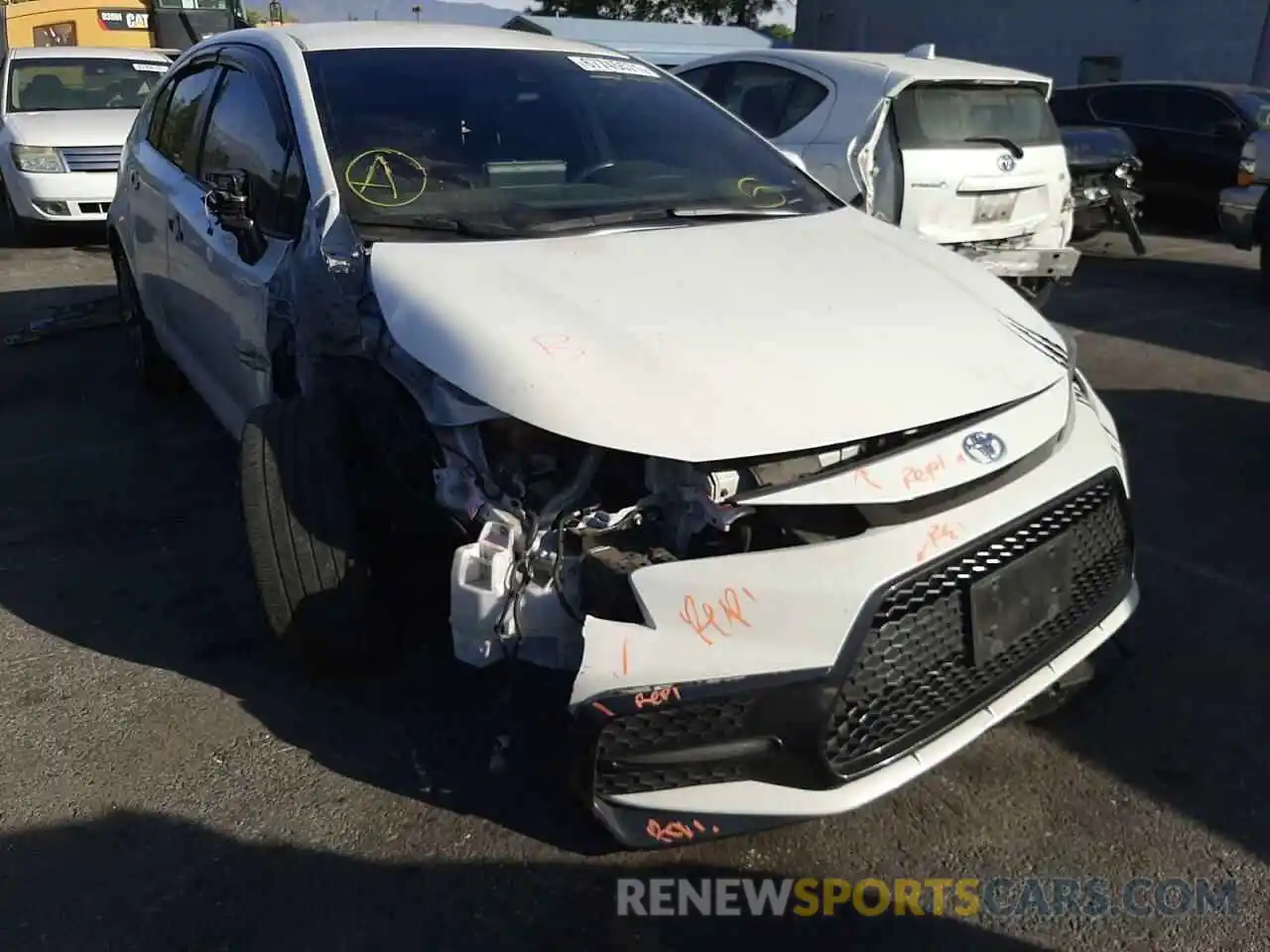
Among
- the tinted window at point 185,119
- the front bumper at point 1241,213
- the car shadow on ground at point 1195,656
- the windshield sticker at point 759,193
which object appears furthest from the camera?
the front bumper at point 1241,213

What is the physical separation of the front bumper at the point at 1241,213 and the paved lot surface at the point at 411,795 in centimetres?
517

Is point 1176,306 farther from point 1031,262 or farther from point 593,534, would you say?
point 593,534

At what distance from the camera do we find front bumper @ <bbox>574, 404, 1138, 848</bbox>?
2.08m

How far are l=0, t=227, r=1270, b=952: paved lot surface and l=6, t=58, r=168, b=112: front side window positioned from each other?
780cm

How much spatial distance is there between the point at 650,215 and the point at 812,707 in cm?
164

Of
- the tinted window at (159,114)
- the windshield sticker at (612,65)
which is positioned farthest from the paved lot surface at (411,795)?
the windshield sticker at (612,65)

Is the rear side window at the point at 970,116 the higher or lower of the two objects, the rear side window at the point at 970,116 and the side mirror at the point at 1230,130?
the higher

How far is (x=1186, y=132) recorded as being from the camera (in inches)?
448

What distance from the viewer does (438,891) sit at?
2344 mm

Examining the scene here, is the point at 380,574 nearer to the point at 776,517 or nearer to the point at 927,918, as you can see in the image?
the point at 776,517

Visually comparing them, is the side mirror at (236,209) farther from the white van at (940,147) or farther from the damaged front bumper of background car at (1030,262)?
the damaged front bumper of background car at (1030,262)

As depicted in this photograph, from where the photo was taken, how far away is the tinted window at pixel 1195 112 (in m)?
11.2

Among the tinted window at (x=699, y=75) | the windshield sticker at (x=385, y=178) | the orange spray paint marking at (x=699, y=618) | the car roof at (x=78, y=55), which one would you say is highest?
the windshield sticker at (x=385, y=178)

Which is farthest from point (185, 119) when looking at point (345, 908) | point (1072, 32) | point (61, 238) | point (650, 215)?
point (1072, 32)
